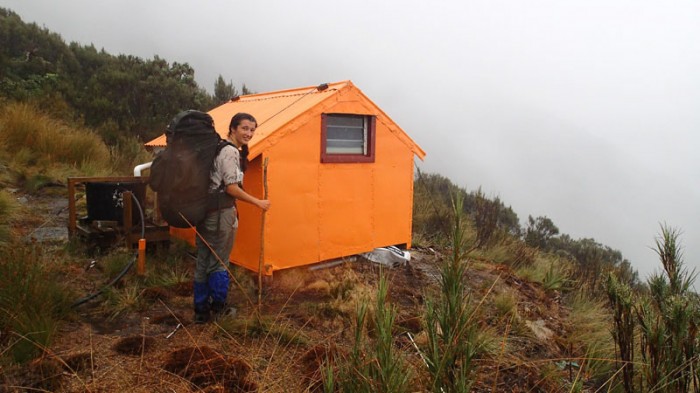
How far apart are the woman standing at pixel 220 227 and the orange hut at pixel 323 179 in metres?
0.89

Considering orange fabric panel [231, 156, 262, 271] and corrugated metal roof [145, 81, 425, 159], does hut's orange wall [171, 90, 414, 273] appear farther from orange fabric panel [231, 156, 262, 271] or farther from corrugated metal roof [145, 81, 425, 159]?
corrugated metal roof [145, 81, 425, 159]

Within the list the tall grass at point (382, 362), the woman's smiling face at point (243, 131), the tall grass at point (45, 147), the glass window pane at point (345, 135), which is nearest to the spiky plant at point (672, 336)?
the tall grass at point (382, 362)

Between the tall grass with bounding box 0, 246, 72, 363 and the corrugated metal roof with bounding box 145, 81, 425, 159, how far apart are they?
2128mm

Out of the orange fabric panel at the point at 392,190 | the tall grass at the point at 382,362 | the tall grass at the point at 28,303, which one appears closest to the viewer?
the tall grass at the point at 382,362

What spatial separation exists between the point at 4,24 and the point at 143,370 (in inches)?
630

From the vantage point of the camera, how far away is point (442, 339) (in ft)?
6.43

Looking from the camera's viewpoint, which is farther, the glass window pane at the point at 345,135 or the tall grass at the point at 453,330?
the glass window pane at the point at 345,135

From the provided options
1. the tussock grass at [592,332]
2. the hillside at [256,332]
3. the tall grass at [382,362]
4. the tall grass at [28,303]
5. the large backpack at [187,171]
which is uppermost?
the large backpack at [187,171]

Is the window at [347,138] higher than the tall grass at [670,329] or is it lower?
higher

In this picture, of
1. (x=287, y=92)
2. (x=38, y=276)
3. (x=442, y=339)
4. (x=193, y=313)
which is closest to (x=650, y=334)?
(x=442, y=339)

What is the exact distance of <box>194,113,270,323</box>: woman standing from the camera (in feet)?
13.0

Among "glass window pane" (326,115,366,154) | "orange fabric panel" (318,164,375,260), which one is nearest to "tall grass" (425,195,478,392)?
"orange fabric panel" (318,164,375,260)

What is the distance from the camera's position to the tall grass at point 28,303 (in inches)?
128

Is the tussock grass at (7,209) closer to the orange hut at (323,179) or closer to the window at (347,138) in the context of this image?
the orange hut at (323,179)
